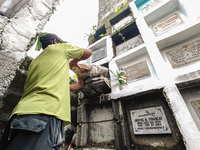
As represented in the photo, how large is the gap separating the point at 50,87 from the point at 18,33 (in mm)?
1031

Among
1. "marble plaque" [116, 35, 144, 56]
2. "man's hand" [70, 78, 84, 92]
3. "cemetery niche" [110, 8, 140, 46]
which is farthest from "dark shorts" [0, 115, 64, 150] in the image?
"cemetery niche" [110, 8, 140, 46]

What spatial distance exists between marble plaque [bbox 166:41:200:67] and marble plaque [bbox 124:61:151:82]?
0.66m

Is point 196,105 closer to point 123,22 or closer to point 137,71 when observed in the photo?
point 137,71

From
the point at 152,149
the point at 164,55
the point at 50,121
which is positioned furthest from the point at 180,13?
the point at 50,121

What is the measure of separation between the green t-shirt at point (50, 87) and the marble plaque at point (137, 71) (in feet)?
7.24

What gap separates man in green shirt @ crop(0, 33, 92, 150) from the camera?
76cm

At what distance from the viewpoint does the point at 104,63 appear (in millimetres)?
4027

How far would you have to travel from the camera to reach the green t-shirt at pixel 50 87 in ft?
2.85

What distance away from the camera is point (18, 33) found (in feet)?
4.57

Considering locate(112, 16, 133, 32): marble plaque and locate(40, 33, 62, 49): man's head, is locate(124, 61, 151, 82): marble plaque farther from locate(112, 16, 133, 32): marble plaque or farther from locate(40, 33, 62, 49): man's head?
locate(112, 16, 133, 32): marble plaque

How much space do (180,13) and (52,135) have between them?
4859mm

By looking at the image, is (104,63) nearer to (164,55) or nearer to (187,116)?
(164,55)

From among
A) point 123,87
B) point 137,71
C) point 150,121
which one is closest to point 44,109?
point 150,121

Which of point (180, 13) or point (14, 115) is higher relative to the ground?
point (180, 13)
